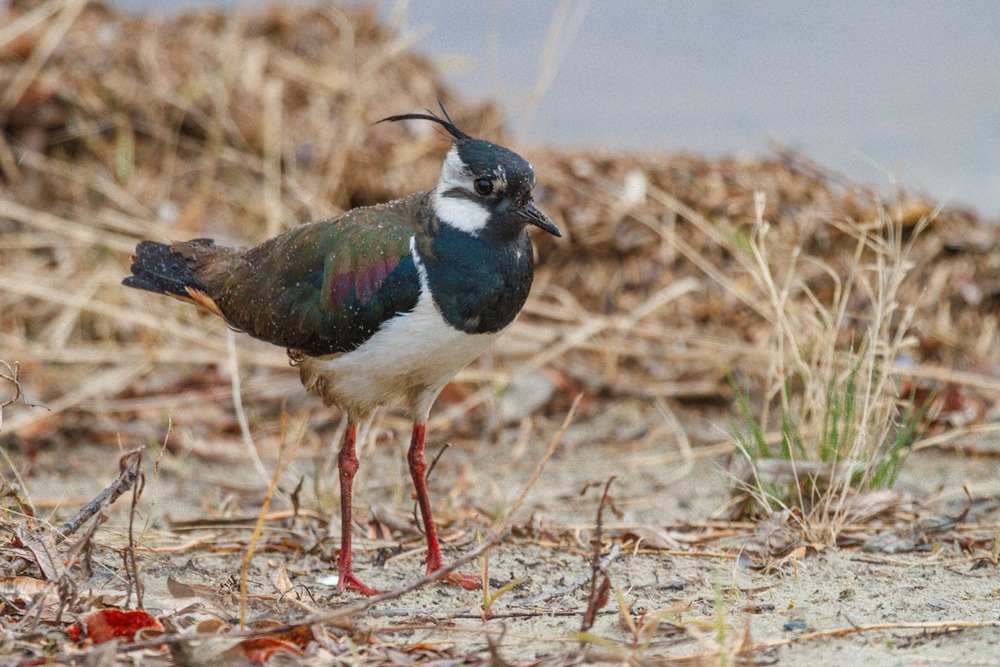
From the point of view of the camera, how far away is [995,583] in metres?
3.27

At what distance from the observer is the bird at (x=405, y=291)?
351cm

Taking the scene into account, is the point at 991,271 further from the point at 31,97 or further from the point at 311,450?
the point at 31,97

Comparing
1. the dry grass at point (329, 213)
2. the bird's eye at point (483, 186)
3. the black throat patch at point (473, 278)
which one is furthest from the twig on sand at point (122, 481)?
the dry grass at point (329, 213)

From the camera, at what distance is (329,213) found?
7.16 meters

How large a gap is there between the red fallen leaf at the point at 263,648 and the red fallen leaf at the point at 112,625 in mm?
269

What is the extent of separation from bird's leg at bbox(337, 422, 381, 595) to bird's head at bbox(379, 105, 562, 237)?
94cm

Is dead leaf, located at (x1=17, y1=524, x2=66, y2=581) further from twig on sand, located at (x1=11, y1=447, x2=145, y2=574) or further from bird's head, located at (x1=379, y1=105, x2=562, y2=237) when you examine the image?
bird's head, located at (x1=379, y1=105, x2=562, y2=237)

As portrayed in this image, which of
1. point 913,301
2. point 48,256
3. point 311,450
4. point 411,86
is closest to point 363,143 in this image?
point 411,86

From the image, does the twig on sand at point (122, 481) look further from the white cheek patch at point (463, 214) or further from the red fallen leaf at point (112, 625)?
the white cheek patch at point (463, 214)

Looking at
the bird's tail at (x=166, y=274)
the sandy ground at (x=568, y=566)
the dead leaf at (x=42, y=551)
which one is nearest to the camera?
the sandy ground at (x=568, y=566)

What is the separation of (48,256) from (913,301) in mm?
5838

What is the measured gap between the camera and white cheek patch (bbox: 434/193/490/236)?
141 inches

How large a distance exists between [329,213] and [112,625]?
15.5 ft

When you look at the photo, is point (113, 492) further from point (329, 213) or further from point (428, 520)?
point (329, 213)
